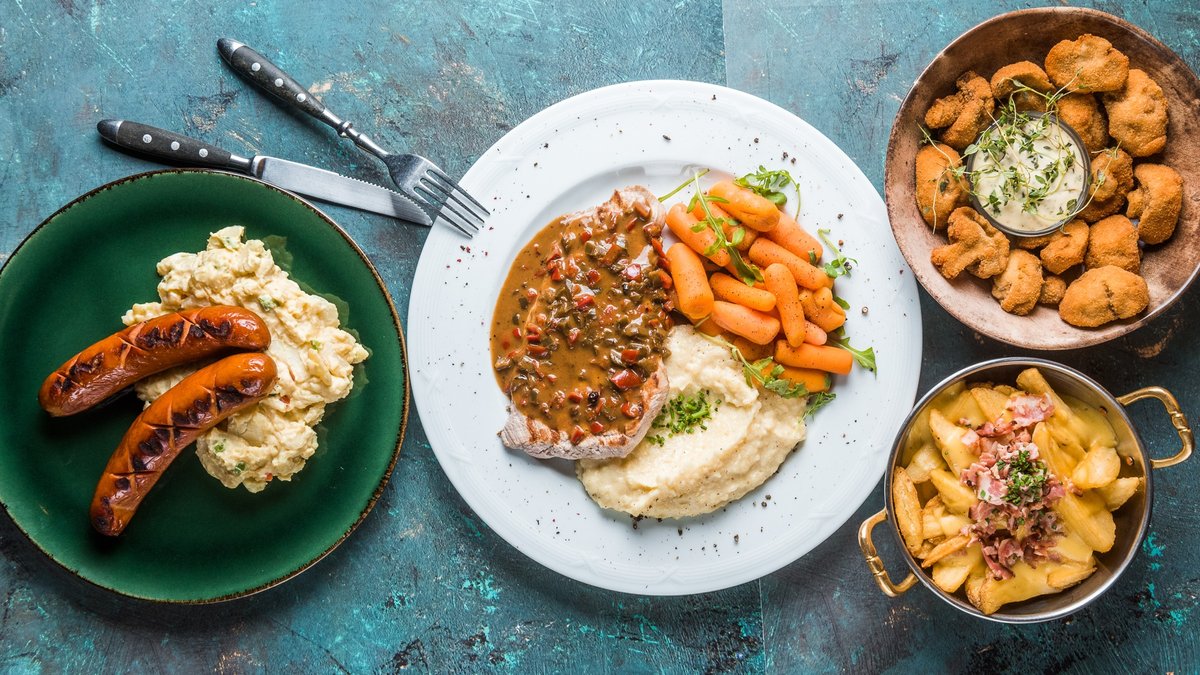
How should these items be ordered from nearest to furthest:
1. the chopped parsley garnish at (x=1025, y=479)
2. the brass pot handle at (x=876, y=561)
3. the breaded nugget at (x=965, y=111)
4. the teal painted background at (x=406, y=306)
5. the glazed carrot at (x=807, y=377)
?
the chopped parsley garnish at (x=1025, y=479)
the brass pot handle at (x=876, y=561)
the breaded nugget at (x=965, y=111)
the glazed carrot at (x=807, y=377)
the teal painted background at (x=406, y=306)

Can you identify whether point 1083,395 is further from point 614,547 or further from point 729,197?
point 614,547

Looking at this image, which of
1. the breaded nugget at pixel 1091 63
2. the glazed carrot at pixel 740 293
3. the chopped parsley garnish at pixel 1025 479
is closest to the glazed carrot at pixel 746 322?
the glazed carrot at pixel 740 293

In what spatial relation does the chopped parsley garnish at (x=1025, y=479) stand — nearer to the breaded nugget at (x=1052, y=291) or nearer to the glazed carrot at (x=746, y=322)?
the breaded nugget at (x=1052, y=291)

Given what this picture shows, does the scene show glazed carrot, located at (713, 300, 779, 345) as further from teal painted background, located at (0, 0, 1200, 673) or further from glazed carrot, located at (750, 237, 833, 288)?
teal painted background, located at (0, 0, 1200, 673)

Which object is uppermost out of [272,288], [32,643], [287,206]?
[287,206]

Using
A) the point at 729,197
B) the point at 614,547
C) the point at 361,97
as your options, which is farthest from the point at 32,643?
the point at 729,197

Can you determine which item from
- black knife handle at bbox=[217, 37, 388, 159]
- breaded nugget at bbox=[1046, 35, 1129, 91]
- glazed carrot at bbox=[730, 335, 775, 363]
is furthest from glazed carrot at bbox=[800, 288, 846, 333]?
black knife handle at bbox=[217, 37, 388, 159]

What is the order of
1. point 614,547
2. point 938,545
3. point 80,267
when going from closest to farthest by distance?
point 938,545 → point 80,267 → point 614,547
